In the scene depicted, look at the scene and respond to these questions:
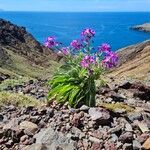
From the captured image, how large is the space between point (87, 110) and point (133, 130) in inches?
64.6

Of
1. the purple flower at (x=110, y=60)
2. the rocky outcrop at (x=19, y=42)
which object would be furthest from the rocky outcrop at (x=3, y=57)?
the purple flower at (x=110, y=60)

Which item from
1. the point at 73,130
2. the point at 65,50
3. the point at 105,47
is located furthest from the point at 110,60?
the point at 73,130

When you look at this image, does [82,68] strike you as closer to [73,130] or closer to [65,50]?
[65,50]

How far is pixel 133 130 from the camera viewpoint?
1285 cm

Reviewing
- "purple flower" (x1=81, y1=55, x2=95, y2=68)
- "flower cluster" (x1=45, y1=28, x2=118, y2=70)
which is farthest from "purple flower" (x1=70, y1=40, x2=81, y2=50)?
"purple flower" (x1=81, y1=55, x2=95, y2=68)

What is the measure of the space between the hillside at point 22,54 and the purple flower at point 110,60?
60030 mm

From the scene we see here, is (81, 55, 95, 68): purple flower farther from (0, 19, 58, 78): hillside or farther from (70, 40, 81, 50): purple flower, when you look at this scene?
(0, 19, 58, 78): hillside

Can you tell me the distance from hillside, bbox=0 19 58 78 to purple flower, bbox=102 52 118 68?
6003 cm

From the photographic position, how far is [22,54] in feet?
325

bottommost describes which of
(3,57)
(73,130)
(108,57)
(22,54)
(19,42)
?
(73,130)

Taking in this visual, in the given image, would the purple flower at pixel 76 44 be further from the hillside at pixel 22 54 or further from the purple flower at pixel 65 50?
the hillside at pixel 22 54

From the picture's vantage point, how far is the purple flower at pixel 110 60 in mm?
14854

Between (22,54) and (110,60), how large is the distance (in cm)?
8513

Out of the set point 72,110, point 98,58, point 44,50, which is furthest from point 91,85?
point 44,50
